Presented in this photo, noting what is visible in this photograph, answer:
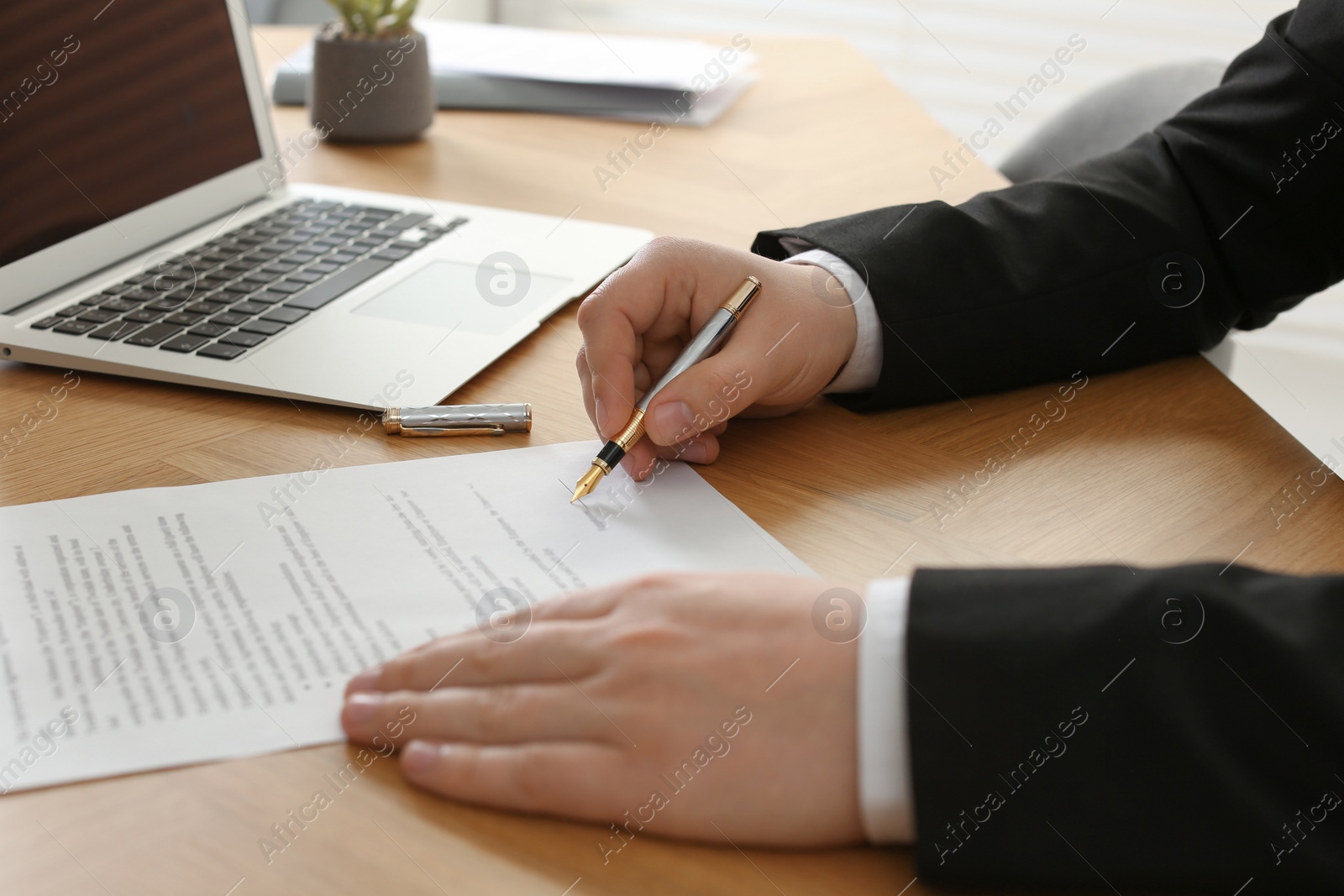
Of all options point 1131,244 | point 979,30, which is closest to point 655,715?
point 1131,244

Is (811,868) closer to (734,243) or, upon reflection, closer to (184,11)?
(734,243)

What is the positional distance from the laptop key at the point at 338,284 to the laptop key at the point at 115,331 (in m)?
0.12

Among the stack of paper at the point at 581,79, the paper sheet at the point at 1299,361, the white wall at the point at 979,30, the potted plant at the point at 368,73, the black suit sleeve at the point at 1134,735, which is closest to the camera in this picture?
the black suit sleeve at the point at 1134,735

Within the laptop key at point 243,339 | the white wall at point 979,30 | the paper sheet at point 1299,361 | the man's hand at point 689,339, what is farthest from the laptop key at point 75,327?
the paper sheet at point 1299,361

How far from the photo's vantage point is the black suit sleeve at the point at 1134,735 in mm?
426

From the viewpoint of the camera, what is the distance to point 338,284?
0.93 meters

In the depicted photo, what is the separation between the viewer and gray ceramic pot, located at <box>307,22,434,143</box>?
1.32 meters

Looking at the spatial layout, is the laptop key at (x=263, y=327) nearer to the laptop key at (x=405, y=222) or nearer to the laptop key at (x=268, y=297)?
the laptop key at (x=268, y=297)

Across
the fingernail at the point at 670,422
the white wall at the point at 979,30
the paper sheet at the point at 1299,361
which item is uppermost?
the fingernail at the point at 670,422

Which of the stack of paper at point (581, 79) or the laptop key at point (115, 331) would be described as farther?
the stack of paper at point (581, 79)

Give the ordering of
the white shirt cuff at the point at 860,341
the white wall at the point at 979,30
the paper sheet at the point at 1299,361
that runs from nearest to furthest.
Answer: the white shirt cuff at the point at 860,341, the paper sheet at the point at 1299,361, the white wall at the point at 979,30

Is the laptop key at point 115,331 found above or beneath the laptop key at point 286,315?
beneath

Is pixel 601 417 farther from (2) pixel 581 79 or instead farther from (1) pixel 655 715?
(2) pixel 581 79

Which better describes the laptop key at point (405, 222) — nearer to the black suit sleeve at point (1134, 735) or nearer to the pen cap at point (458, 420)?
the pen cap at point (458, 420)
